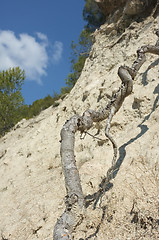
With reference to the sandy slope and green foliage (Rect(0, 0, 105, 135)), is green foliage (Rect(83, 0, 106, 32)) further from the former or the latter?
the sandy slope

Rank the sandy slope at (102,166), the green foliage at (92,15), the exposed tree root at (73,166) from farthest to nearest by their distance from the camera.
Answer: the green foliage at (92,15) < the sandy slope at (102,166) < the exposed tree root at (73,166)

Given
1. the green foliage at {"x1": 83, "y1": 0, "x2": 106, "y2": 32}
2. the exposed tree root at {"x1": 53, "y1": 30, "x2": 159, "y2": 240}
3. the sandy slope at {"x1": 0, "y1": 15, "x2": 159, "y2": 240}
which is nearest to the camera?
the exposed tree root at {"x1": 53, "y1": 30, "x2": 159, "y2": 240}

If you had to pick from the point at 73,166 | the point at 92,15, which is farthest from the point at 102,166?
the point at 92,15

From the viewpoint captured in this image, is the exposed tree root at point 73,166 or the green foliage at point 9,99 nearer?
the exposed tree root at point 73,166

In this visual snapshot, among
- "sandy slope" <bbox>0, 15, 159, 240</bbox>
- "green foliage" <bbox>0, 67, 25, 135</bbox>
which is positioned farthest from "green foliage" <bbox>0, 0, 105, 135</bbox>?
"sandy slope" <bbox>0, 15, 159, 240</bbox>

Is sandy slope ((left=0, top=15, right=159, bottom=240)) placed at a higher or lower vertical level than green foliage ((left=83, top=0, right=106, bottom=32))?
lower

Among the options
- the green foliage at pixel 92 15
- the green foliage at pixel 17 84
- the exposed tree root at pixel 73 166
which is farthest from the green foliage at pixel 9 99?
the exposed tree root at pixel 73 166

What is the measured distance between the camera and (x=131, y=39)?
30.2 feet

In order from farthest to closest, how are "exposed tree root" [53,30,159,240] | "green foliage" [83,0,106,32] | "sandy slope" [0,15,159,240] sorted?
1. "green foliage" [83,0,106,32]
2. "sandy slope" [0,15,159,240]
3. "exposed tree root" [53,30,159,240]

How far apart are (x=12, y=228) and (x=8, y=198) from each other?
67.7 inches

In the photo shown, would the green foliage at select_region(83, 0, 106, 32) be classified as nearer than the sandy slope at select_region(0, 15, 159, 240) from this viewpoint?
No

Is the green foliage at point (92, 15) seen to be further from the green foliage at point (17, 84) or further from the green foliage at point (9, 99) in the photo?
the green foliage at point (9, 99)

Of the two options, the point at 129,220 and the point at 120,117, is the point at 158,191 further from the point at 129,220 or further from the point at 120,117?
the point at 120,117

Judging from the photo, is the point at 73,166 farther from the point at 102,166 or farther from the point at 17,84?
the point at 17,84
